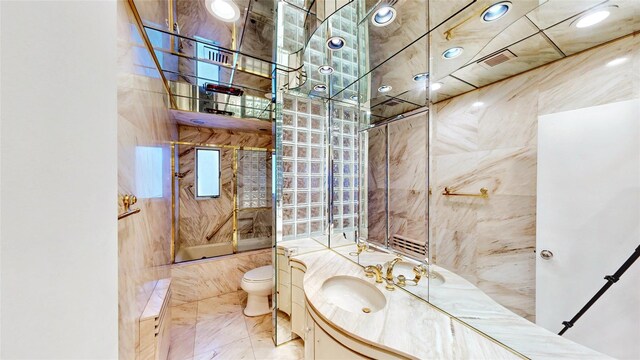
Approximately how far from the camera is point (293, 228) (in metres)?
2.03

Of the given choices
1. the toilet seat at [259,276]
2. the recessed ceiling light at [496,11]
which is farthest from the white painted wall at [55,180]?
the toilet seat at [259,276]

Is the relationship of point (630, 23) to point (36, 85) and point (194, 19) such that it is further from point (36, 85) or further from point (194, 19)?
point (194, 19)

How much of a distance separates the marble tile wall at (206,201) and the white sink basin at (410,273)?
8.72 ft

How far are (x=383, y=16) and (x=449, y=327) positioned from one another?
62.8 inches

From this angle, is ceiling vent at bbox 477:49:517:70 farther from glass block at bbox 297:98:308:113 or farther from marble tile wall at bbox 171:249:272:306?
marble tile wall at bbox 171:249:272:306

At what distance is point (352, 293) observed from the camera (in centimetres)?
135

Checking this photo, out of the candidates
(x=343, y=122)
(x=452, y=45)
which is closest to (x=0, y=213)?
(x=452, y=45)

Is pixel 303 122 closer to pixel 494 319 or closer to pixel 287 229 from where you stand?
pixel 287 229

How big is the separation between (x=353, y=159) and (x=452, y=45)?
1.08 m

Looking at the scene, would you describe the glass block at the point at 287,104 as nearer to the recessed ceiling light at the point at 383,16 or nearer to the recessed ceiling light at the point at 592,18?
the recessed ceiling light at the point at 383,16

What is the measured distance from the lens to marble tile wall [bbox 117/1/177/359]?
865 mm

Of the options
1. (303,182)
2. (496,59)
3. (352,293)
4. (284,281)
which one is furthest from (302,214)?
(496,59)

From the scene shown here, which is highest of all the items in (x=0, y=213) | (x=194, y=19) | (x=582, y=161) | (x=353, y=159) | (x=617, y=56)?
(x=194, y=19)

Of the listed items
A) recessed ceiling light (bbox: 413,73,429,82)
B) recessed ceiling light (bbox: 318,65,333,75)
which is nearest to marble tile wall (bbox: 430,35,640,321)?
recessed ceiling light (bbox: 413,73,429,82)
